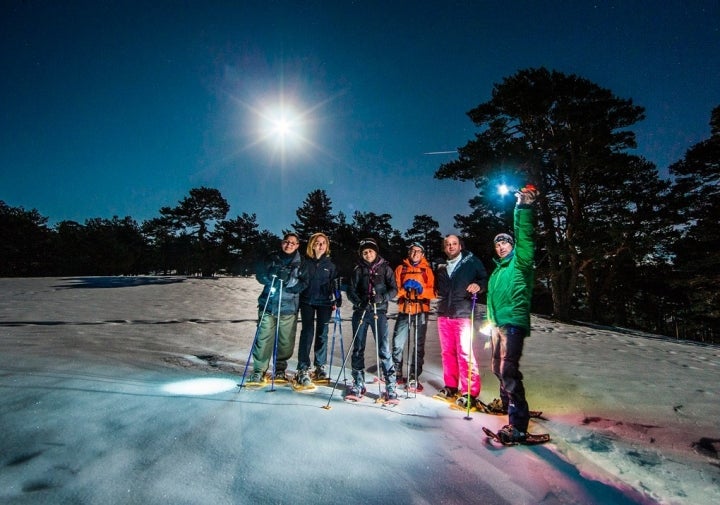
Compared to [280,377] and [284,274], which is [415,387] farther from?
[284,274]

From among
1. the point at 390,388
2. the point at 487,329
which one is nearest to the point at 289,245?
the point at 390,388

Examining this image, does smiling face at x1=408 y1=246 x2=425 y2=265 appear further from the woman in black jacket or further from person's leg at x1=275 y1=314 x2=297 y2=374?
person's leg at x1=275 y1=314 x2=297 y2=374

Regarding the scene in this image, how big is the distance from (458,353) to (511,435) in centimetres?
141

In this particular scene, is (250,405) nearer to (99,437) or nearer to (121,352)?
(99,437)

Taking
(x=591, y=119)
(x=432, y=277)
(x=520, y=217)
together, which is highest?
(x=591, y=119)

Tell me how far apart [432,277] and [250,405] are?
3224mm

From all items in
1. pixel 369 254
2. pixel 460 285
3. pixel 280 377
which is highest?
pixel 369 254

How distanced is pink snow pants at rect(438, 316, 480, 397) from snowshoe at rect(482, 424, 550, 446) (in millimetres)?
1018

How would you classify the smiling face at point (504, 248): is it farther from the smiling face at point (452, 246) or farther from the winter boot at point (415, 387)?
the winter boot at point (415, 387)

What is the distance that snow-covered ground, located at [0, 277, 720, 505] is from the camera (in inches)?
83.6

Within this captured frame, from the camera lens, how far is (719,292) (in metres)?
17.6

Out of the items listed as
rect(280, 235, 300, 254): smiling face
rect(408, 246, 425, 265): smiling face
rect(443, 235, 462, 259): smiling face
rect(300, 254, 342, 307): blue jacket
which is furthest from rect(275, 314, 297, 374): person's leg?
rect(443, 235, 462, 259): smiling face

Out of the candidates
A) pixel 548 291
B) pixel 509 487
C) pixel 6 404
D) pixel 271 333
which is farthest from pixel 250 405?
pixel 548 291

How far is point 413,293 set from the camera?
15.7 feet
